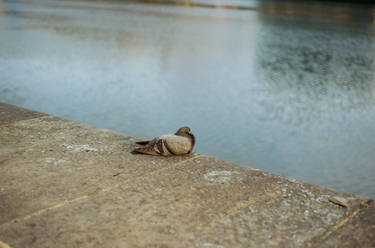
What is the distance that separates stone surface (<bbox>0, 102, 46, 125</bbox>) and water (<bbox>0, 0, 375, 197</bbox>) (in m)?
1.87

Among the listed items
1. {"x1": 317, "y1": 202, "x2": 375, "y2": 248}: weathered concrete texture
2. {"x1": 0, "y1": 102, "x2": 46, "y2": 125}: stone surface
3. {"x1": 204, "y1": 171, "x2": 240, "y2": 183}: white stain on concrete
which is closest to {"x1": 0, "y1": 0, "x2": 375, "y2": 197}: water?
{"x1": 0, "y1": 102, "x2": 46, "y2": 125}: stone surface

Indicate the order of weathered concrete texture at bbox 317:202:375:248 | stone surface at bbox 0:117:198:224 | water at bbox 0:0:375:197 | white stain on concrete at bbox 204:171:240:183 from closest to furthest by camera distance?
weathered concrete texture at bbox 317:202:375:248 → stone surface at bbox 0:117:198:224 → white stain on concrete at bbox 204:171:240:183 → water at bbox 0:0:375:197

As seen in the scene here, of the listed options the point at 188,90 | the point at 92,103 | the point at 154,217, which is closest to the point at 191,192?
the point at 154,217

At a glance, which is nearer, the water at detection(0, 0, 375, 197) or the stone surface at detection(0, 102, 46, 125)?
the stone surface at detection(0, 102, 46, 125)

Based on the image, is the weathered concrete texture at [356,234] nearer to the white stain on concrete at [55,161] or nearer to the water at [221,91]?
the white stain on concrete at [55,161]

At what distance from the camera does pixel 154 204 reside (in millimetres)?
2258

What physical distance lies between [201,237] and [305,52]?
399 inches

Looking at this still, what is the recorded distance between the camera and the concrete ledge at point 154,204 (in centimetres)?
199

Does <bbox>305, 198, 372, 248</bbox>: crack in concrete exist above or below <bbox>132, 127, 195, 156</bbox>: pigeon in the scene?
below

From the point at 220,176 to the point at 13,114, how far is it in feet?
6.41

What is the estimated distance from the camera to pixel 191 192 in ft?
7.88

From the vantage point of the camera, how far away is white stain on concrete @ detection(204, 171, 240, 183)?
257 centimetres

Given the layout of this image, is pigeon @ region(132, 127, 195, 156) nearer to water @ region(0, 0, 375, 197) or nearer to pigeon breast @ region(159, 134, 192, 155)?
pigeon breast @ region(159, 134, 192, 155)

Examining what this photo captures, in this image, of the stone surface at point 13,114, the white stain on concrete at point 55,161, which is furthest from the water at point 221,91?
the white stain on concrete at point 55,161
